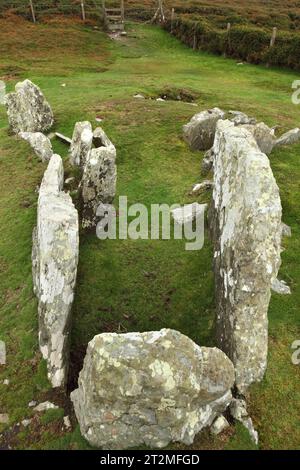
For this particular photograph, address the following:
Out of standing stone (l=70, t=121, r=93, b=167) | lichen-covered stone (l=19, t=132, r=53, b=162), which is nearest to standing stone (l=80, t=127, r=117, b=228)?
standing stone (l=70, t=121, r=93, b=167)

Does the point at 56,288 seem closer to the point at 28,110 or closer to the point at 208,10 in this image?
the point at 28,110

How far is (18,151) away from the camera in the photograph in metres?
24.1

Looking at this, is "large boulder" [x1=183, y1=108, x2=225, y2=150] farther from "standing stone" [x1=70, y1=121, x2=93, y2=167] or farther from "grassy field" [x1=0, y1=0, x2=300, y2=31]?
"grassy field" [x1=0, y1=0, x2=300, y2=31]

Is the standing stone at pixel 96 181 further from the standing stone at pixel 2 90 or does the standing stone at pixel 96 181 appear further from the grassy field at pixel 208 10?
the grassy field at pixel 208 10

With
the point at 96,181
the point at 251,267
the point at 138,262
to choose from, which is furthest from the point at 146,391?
the point at 96,181

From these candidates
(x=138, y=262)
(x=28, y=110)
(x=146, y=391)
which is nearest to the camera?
(x=146, y=391)

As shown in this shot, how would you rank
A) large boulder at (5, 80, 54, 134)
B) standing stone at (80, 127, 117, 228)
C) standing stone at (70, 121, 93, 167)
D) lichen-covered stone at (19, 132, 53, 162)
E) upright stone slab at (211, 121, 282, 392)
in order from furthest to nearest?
large boulder at (5, 80, 54, 134), lichen-covered stone at (19, 132, 53, 162), standing stone at (70, 121, 93, 167), standing stone at (80, 127, 117, 228), upright stone slab at (211, 121, 282, 392)

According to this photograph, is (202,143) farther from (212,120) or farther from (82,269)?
(82,269)

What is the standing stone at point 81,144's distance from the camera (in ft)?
63.3

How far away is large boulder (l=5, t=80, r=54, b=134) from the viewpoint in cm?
2589

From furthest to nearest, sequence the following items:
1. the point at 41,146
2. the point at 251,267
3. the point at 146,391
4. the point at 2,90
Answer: the point at 2,90 → the point at 41,146 → the point at 251,267 → the point at 146,391

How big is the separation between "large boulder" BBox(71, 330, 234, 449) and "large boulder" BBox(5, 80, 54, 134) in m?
19.2

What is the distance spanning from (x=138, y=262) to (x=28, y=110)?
14.5 meters

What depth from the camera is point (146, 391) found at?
9320 mm
